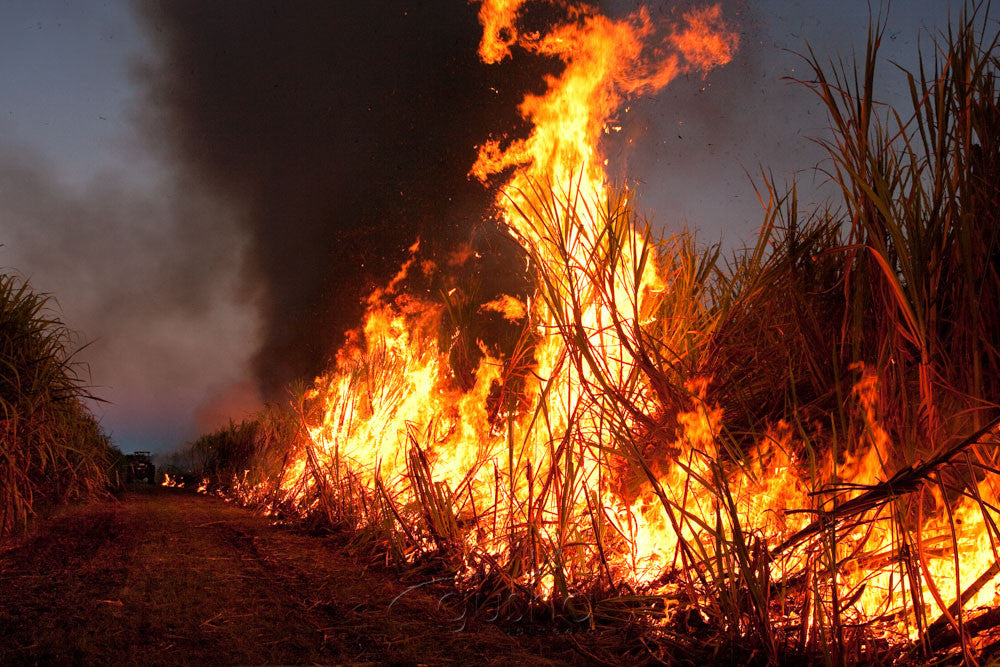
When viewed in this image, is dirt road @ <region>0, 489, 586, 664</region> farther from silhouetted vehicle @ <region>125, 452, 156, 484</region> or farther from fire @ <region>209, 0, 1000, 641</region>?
silhouetted vehicle @ <region>125, 452, 156, 484</region>

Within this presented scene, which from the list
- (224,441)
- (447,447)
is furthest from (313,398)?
(224,441)

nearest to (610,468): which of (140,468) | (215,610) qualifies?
(215,610)

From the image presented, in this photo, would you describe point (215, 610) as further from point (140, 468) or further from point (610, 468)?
point (140, 468)

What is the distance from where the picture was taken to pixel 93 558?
3.67m

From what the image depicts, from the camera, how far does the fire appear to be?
200cm

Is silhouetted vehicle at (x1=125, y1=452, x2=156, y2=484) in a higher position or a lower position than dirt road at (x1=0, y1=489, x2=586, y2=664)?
higher

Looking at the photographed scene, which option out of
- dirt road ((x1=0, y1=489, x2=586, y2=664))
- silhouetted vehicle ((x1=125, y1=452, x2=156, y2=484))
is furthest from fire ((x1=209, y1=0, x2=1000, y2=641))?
silhouetted vehicle ((x1=125, y1=452, x2=156, y2=484))

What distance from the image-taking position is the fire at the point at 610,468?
6.55ft

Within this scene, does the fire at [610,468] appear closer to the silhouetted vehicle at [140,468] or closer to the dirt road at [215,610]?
the dirt road at [215,610]

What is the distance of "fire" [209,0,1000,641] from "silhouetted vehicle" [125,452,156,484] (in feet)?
30.8

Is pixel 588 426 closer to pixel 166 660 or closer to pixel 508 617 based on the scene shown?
pixel 508 617

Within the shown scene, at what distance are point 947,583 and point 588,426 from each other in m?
1.40

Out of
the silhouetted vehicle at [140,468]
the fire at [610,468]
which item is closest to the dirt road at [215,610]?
the fire at [610,468]

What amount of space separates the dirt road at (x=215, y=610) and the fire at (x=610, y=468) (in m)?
0.43
